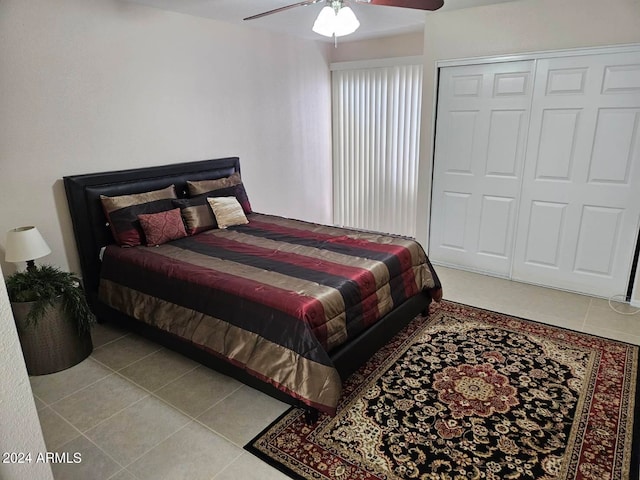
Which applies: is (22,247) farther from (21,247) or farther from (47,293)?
(47,293)

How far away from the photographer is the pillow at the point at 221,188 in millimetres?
3883

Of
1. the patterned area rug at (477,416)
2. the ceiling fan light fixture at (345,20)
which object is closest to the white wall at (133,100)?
the ceiling fan light fixture at (345,20)

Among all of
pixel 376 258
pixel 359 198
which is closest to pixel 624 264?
pixel 376 258

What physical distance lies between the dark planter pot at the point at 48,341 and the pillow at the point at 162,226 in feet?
2.70

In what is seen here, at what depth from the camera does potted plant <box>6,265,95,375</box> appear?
2656 mm

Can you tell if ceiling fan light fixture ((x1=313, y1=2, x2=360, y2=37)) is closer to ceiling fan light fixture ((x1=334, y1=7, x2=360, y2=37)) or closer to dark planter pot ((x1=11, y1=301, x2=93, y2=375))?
ceiling fan light fixture ((x1=334, y1=7, x2=360, y2=37))

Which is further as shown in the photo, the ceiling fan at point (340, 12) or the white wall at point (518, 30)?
the white wall at point (518, 30)

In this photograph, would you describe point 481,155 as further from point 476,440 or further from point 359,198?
point 476,440

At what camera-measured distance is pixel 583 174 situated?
363cm

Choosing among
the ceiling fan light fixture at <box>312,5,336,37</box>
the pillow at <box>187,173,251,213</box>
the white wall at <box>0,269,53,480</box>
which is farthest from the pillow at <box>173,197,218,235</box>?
the white wall at <box>0,269,53,480</box>

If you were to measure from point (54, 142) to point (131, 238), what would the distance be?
0.88 metres

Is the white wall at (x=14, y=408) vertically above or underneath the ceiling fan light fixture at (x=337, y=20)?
underneath

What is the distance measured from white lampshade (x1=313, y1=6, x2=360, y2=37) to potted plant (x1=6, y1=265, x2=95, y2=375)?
2.35 metres

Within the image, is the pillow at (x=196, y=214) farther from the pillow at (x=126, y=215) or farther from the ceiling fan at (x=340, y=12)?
the ceiling fan at (x=340, y=12)
